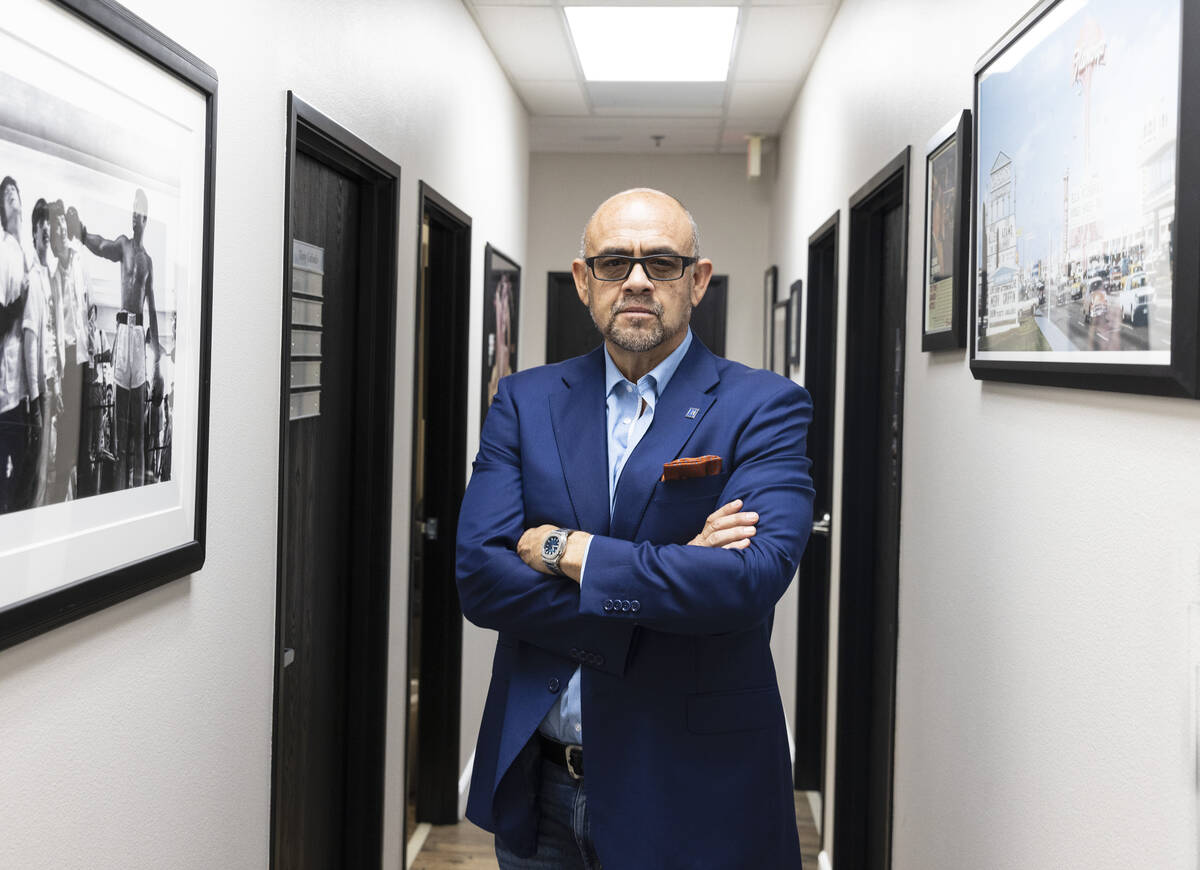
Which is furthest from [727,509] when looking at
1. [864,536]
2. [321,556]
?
[864,536]

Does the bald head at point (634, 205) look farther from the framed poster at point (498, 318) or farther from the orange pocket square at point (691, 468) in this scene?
the framed poster at point (498, 318)

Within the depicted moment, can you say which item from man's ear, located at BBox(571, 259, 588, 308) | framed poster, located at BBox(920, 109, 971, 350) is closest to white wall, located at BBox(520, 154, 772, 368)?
framed poster, located at BBox(920, 109, 971, 350)

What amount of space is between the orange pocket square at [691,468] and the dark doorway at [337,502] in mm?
858

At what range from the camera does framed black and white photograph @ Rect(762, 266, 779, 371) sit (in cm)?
551

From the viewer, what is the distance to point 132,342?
4.49 feet

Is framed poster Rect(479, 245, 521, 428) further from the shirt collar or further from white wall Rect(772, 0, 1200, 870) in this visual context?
the shirt collar

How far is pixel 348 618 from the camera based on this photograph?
2637mm

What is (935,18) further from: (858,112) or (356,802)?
(356,802)

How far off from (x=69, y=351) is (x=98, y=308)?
0.27 ft

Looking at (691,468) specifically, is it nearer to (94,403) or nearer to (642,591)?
(642,591)

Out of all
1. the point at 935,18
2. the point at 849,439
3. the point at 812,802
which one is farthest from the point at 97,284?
the point at 812,802

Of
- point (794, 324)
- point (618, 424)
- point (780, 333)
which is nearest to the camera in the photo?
point (618, 424)

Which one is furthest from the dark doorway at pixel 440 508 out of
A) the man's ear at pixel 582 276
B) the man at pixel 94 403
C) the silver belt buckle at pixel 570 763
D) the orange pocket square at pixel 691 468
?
the man at pixel 94 403

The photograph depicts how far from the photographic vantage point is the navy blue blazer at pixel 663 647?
157 cm
